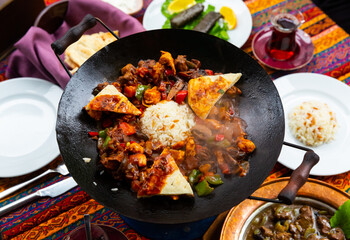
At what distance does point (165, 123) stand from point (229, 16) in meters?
2.19

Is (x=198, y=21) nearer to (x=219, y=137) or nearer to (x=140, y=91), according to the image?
(x=140, y=91)

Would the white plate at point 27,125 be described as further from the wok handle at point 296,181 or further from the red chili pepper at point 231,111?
the wok handle at point 296,181

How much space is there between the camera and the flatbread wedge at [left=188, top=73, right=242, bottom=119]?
2.96 metres

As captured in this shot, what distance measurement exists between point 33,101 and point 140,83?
1590 mm

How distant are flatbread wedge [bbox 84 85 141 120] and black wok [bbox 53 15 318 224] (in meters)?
0.11

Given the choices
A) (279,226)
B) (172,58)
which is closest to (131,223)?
(279,226)

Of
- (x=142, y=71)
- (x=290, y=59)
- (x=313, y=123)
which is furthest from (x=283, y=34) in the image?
(x=142, y=71)

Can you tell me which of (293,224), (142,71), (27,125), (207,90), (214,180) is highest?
(142,71)

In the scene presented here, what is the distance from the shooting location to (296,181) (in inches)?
95.7

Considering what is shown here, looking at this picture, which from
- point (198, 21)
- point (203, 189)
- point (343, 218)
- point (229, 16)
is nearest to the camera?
point (203, 189)

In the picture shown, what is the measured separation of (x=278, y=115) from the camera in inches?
109

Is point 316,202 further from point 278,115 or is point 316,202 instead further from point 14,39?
point 14,39

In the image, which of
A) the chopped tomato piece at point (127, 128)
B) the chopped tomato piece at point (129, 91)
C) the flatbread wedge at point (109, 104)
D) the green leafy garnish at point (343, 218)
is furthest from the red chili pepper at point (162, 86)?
the green leafy garnish at point (343, 218)

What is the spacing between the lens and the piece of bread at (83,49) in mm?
3971
